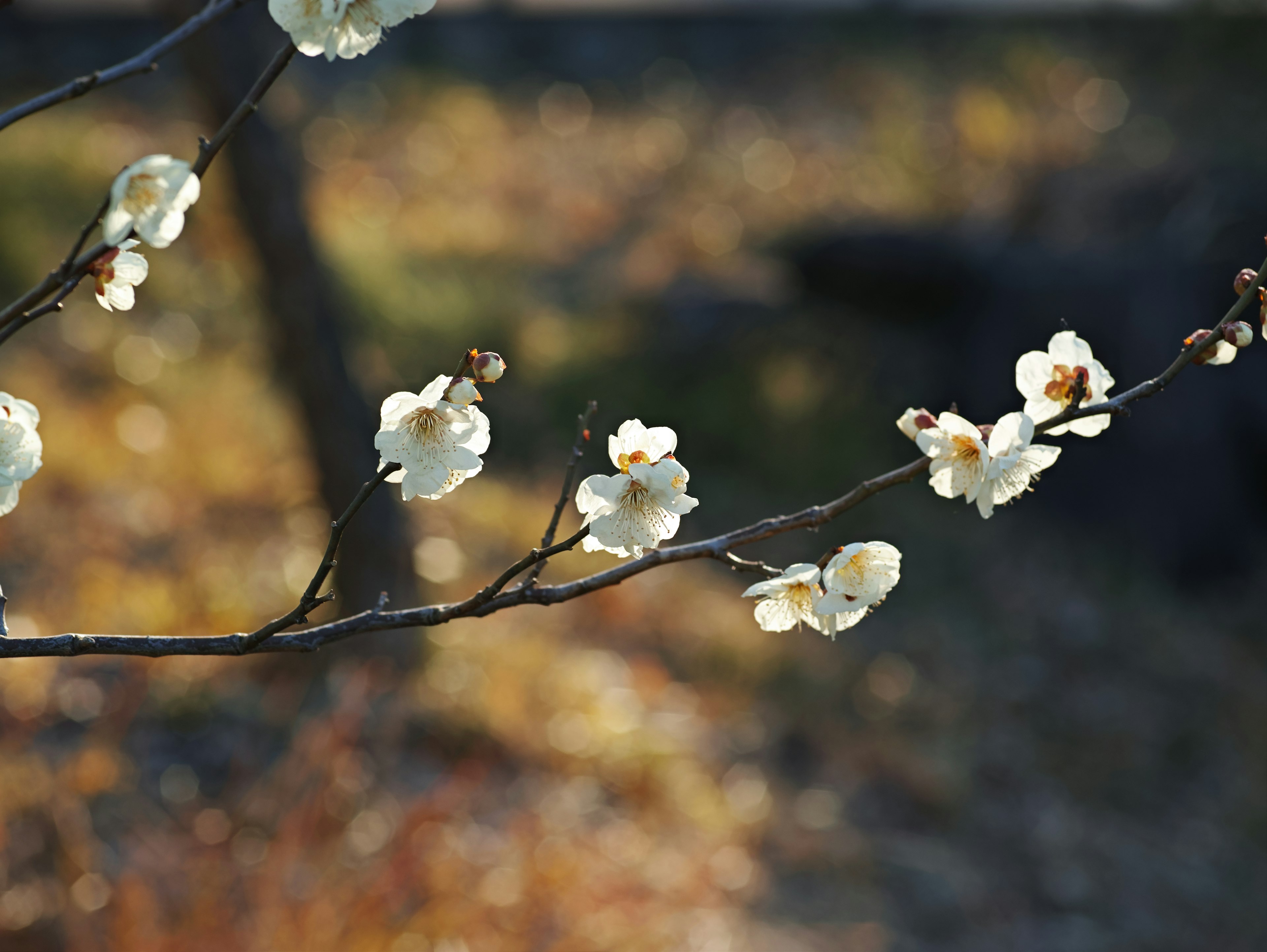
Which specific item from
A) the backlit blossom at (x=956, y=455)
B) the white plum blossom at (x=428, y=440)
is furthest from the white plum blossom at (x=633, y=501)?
the backlit blossom at (x=956, y=455)

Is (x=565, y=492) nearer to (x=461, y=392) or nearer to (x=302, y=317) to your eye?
(x=461, y=392)

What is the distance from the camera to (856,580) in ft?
3.34

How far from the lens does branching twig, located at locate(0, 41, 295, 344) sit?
839mm

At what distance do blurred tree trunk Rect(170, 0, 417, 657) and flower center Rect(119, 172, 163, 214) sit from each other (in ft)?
7.75

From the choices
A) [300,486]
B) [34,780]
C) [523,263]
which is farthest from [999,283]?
[34,780]

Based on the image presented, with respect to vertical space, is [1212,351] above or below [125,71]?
below

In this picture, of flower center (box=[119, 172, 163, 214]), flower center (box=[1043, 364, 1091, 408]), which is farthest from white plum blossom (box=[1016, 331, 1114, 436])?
flower center (box=[119, 172, 163, 214])

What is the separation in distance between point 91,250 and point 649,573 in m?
4.23

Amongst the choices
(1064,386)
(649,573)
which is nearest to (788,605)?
(1064,386)

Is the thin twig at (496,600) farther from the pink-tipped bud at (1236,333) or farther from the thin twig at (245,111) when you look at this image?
the thin twig at (245,111)

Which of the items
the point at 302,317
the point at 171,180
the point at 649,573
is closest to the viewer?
the point at 171,180

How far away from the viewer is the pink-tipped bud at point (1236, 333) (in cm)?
99

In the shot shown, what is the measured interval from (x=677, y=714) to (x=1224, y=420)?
3350 mm

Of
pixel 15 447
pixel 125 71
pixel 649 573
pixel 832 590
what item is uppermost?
pixel 649 573
